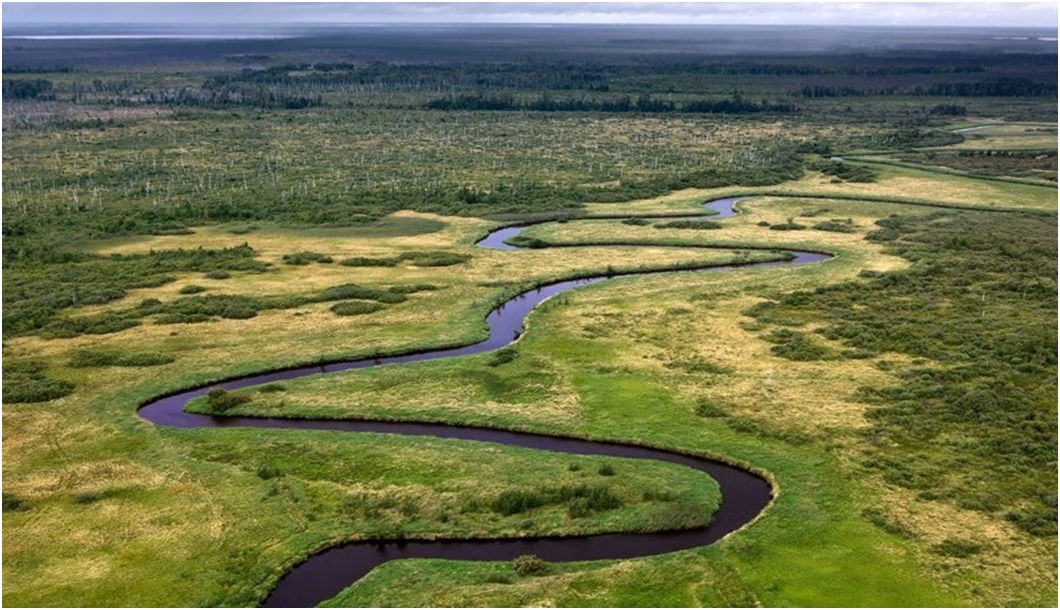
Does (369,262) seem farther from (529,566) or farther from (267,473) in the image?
(529,566)

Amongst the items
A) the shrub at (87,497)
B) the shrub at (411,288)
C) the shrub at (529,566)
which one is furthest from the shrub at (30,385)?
the shrub at (529,566)

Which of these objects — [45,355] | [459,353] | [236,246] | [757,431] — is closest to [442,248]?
[236,246]

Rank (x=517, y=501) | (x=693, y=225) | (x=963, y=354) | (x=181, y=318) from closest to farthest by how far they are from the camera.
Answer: (x=517, y=501)
(x=963, y=354)
(x=181, y=318)
(x=693, y=225)

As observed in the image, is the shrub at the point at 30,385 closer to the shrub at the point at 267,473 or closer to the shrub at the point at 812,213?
the shrub at the point at 267,473

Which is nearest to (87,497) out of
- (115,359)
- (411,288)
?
(115,359)

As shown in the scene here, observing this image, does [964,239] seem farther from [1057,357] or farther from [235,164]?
[235,164]
